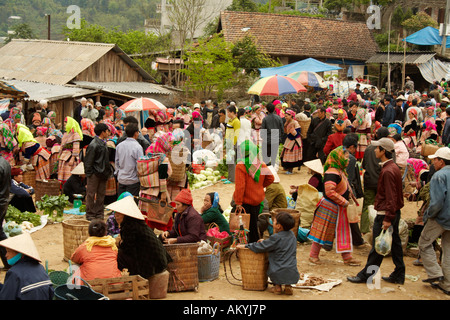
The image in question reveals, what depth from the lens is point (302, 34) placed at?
3653 cm

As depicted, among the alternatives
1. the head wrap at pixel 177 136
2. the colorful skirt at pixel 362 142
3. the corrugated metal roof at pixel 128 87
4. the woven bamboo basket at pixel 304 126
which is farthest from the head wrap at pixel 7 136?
the corrugated metal roof at pixel 128 87

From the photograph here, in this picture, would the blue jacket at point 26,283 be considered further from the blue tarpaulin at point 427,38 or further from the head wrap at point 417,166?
the blue tarpaulin at point 427,38

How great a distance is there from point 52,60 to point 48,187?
14.8m

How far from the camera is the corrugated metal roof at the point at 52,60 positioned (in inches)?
907

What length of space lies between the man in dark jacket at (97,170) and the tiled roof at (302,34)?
999 inches

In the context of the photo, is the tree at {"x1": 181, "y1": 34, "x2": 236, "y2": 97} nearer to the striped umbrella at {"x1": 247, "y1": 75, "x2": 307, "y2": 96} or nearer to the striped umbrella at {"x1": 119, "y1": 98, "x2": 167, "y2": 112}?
the striped umbrella at {"x1": 247, "y1": 75, "x2": 307, "y2": 96}

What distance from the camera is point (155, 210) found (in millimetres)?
8336

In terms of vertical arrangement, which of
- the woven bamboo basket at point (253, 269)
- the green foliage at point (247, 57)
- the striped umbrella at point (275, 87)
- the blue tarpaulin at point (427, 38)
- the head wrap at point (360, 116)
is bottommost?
the woven bamboo basket at point (253, 269)

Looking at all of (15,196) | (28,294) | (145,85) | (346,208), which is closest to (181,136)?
(15,196)

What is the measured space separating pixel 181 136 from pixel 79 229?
324 centimetres

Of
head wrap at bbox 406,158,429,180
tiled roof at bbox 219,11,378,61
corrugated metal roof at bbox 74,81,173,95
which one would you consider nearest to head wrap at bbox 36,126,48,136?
head wrap at bbox 406,158,429,180

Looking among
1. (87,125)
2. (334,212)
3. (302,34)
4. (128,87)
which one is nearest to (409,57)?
(302,34)

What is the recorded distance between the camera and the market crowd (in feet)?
20.9

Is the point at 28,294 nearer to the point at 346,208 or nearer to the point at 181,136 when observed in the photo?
the point at 346,208
